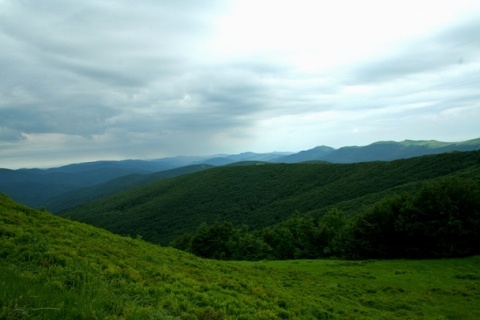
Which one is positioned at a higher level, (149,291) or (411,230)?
(149,291)

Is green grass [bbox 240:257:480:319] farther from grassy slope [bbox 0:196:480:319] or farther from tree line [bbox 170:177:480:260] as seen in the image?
tree line [bbox 170:177:480:260]

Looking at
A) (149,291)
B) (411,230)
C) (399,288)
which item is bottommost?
(411,230)

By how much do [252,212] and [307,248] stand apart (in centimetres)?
13807

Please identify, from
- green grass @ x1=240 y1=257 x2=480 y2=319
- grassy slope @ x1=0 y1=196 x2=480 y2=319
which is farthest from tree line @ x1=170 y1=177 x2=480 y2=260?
grassy slope @ x1=0 y1=196 x2=480 y2=319

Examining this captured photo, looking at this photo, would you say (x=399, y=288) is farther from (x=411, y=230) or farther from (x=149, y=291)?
(x=411, y=230)

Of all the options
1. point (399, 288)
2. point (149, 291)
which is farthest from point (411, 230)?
point (149, 291)

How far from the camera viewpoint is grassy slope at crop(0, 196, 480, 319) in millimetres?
7598

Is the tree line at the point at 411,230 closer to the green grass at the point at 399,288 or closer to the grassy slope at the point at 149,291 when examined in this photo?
the green grass at the point at 399,288

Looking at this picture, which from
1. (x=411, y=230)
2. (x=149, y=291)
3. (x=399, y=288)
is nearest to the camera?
(x=149, y=291)

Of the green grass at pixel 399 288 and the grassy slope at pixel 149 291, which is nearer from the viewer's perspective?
the grassy slope at pixel 149 291

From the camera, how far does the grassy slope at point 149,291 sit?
24.9 feet

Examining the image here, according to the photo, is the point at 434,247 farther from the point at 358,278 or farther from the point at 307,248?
the point at 307,248

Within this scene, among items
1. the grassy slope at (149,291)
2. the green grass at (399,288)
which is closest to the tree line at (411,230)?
the green grass at (399,288)

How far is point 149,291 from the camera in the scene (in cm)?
1075
